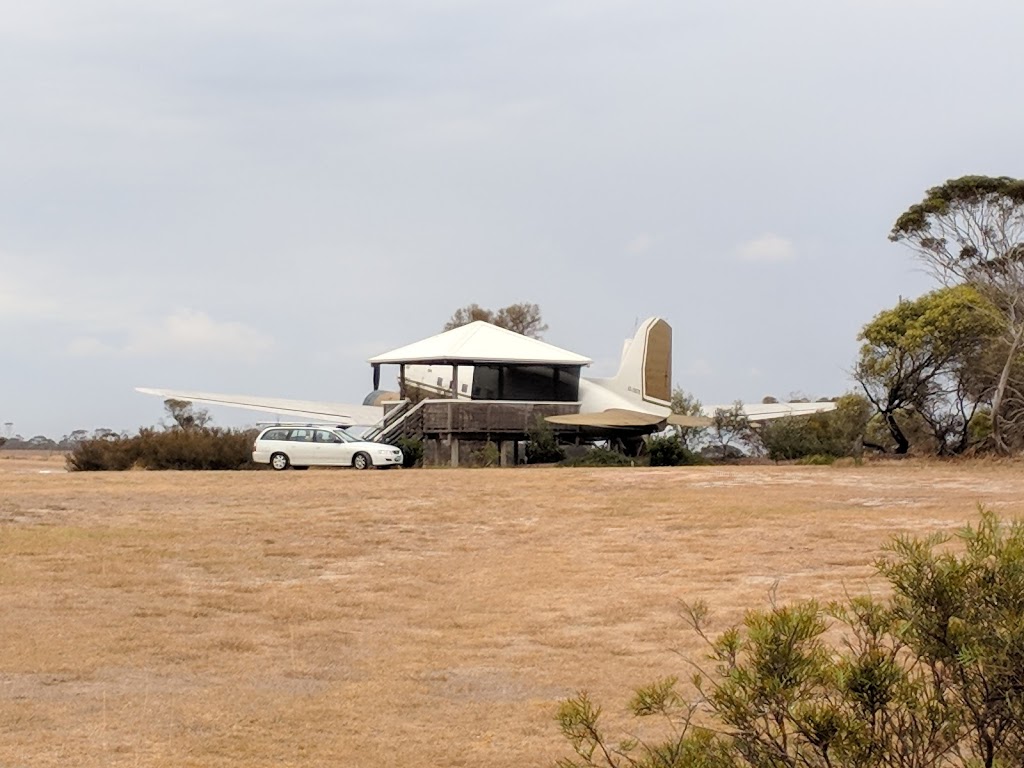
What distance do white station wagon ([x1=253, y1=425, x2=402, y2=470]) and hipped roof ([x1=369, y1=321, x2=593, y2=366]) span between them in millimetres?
6841

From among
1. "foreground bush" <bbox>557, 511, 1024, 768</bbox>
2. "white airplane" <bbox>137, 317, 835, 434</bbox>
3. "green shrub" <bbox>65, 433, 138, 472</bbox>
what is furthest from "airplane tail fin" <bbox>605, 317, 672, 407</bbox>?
"foreground bush" <bbox>557, 511, 1024, 768</bbox>

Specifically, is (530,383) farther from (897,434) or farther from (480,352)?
(897,434)

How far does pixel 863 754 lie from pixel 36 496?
1984 cm

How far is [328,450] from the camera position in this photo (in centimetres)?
3403

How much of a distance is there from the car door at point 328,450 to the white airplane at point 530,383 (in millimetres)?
6873

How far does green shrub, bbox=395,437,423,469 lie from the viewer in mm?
37500

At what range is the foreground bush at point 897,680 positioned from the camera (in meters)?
4.09

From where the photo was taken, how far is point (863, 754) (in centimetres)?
425

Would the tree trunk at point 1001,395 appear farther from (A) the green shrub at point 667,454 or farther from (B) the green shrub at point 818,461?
(A) the green shrub at point 667,454

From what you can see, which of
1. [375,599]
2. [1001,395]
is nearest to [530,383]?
[1001,395]

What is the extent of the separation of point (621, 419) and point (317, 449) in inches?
427

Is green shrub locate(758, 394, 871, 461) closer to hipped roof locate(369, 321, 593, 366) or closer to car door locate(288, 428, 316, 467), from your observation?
hipped roof locate(369, 321, 593, 366)

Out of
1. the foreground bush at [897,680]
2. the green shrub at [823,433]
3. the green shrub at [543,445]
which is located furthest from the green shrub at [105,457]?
the foreground bush at [897,680]

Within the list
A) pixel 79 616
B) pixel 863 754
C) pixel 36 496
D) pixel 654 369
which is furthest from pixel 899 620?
pixel 654 369
